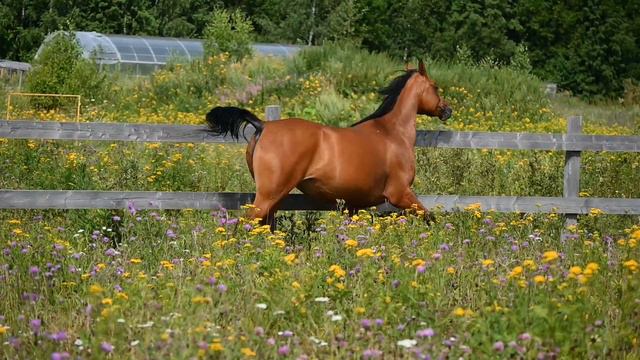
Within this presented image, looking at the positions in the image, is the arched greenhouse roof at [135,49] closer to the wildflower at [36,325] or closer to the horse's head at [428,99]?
the horse's head at [428,99]

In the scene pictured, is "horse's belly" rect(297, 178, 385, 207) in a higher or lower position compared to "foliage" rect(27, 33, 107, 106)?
higher

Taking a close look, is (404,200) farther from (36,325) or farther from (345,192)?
(36,325)

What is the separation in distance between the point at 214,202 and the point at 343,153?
1.29 metres

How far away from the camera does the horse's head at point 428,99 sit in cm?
936

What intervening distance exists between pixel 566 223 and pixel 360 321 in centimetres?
553

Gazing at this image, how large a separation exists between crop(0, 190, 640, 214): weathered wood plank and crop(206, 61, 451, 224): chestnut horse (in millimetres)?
512

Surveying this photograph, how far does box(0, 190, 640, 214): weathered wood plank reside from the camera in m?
8.21

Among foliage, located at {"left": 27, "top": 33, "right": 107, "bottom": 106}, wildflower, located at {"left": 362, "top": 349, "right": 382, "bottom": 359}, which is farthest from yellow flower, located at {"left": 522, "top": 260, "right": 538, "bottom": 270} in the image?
foliage, located at {"left": 27, "top": 33, "right": 107, "bottom": 106}

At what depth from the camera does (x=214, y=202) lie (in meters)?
8.65

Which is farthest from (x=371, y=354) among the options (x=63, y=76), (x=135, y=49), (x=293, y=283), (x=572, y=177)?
(x=135, y=49)

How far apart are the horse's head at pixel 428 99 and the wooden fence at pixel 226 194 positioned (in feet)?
0.76

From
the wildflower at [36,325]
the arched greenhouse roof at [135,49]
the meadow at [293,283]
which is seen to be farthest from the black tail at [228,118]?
the arched greenhouse roof at [135,49]

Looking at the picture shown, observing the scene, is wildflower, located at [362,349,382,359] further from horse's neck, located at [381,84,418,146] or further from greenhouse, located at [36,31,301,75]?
greenhouse, located at [36,31,301,75]

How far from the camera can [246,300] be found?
5211 millimetres
